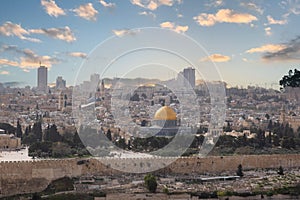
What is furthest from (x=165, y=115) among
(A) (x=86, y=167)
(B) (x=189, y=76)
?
(A) (x=86, y=167)

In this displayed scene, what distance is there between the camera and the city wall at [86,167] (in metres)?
10.1

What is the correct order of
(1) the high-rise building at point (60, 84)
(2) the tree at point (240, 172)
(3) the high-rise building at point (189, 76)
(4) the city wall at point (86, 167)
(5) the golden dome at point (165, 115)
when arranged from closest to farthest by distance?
1. (4) the city wall at point (86, 167)
2. (2) the tree at point (240, 172)
3. (5) the golden dome at point (165, 115)
4. (3) the high-rise building at point (189, 76)
5. (1) the high-rise building at point (60, 84)

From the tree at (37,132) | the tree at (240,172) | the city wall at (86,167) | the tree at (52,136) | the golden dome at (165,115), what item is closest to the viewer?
the city wall at (86,167)

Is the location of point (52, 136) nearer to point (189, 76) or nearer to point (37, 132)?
point (37, 132)

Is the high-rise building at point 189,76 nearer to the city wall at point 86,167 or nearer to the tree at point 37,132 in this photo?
the tree at point 37,132

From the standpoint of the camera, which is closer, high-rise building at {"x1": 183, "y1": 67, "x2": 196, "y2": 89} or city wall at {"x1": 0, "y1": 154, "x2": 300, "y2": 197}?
city wall at {"x1": 0, "y1": 154, "x2": 300, "y2": 197}

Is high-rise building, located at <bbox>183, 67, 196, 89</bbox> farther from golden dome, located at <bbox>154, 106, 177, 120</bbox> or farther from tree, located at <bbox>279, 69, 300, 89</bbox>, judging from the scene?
tree, located at <bbox>279, 69, 300, 89</bbox>

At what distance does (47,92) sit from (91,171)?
31.9 meters

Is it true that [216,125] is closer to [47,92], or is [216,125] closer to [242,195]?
[242,195]

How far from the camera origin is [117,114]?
70.4 feet

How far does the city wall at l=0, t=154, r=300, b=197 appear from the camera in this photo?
33.3 feet

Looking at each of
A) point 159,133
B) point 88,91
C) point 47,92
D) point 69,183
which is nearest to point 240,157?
point 69,183

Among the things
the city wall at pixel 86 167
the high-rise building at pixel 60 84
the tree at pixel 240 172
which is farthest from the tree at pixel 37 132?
the high-rise building at pixel 60 84

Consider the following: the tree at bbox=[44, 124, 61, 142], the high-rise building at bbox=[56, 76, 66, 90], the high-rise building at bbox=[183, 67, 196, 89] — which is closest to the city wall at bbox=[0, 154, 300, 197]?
the tree at bbox=[44, 124, 61, 142]
